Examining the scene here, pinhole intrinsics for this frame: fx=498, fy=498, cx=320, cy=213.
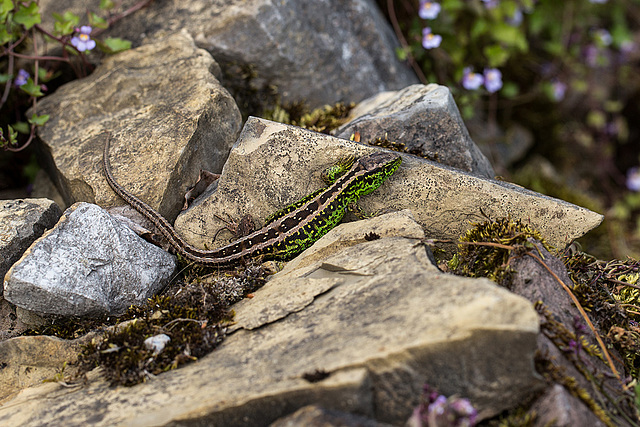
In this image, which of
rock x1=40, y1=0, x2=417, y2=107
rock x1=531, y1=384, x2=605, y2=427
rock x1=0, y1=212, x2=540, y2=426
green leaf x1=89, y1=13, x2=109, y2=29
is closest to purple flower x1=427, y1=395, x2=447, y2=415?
rock x1=0, y1=212, x2=540, y2=426

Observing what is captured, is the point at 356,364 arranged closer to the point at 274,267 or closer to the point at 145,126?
the point at 274,267

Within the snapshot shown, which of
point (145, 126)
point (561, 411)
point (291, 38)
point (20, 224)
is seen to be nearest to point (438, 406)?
point (561, 411)

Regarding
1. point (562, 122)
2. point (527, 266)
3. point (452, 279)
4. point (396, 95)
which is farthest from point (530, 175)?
point (452, 279)

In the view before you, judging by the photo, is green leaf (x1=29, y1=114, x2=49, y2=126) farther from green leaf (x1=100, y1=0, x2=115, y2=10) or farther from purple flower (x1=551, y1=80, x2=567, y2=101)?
purple flower (x1=551, y1=80, x2=567, y2=101)

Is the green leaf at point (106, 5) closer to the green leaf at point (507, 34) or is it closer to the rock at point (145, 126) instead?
the rock at point (145, 126)

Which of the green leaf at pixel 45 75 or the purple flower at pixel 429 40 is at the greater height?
the green leaf at pixel 45 75

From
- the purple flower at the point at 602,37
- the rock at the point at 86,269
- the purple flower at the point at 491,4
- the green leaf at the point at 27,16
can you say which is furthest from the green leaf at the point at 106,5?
the purple flower at the point at 602,37
